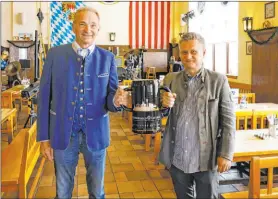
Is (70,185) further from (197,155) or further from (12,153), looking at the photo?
(12,153)

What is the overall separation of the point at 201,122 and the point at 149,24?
1048 cm

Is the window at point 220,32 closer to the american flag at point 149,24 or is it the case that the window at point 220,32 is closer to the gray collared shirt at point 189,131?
the american flag at point 149,24

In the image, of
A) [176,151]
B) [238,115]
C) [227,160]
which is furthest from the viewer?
[238,115]

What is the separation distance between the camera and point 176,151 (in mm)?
1896

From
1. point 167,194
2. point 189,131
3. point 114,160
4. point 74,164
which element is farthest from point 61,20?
point 189,131

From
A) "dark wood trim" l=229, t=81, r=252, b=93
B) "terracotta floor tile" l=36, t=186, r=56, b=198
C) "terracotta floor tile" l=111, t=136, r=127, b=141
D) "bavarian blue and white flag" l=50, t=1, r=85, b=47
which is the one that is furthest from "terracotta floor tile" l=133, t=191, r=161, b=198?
"bavarian blue and white flag" l=50, t=1, r=85, b=47

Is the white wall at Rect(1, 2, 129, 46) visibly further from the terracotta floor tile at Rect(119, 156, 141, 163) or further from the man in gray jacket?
the man in gray jacket

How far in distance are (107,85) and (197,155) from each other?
25.8 inches

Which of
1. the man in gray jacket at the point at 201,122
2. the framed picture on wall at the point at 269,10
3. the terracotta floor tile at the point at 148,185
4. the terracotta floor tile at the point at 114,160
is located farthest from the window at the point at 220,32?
the man in gray jacket at the point at 201,122

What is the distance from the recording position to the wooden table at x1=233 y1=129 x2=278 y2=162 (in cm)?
232

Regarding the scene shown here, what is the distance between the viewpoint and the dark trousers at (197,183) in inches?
72.7

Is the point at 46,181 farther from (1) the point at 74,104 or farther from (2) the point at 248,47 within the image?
(2) the point at 248,47

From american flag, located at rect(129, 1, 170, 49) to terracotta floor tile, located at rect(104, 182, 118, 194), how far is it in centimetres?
902

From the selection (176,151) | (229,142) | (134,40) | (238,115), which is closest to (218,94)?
(229,142)
